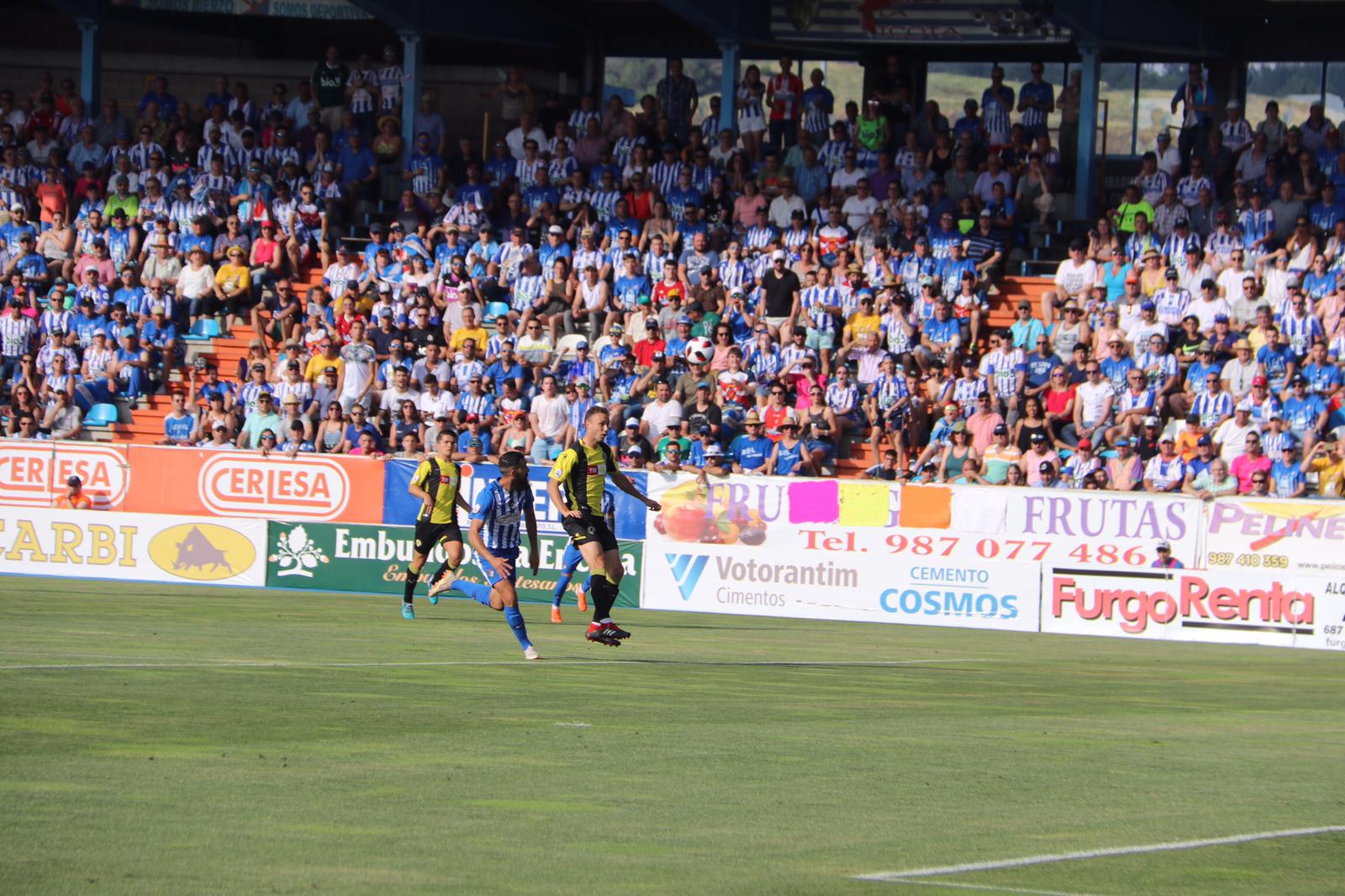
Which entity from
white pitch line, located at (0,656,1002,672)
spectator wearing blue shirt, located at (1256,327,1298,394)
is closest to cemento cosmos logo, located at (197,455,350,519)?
white pitch line, located at (0,656,1002,672)

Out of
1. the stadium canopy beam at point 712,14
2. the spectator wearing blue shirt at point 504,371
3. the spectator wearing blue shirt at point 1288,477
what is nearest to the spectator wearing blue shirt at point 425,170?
the stadium canopy beam at point 712,14

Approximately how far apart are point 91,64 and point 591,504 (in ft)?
72.9

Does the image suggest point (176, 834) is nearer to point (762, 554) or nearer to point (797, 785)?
point (797, 785)

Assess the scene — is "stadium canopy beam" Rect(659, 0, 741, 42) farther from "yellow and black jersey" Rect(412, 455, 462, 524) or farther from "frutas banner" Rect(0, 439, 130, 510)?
"yellow and black jersey" Rect(412, 455, 462, 524)

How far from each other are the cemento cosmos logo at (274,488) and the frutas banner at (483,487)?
2.10 feet

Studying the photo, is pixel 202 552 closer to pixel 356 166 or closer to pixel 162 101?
pixel 356 166

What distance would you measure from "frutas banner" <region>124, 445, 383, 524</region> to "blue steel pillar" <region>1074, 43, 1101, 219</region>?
37.5 ft

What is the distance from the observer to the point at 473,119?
114ft

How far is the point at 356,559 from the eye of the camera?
23203 mm

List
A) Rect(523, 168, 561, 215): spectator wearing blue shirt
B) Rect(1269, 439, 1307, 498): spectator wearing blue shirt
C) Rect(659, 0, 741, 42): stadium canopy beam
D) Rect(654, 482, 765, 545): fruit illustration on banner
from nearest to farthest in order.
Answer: Rect(1269, 439, 1307, 498): spectator wearing blue shirt, Rect(654, 482, 765, 545): fruit illustration on banner, Rect(523, 168, 561, 215): spectator wearing blue shirt, Rect(659, 0, 741, 42): stadium canopy beam

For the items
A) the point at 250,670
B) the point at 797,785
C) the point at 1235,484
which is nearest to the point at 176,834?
the point at 797,785

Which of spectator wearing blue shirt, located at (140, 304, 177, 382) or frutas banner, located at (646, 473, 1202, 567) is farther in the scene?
spectator wearing blue shirt, located at (140, 304, 177, 382)

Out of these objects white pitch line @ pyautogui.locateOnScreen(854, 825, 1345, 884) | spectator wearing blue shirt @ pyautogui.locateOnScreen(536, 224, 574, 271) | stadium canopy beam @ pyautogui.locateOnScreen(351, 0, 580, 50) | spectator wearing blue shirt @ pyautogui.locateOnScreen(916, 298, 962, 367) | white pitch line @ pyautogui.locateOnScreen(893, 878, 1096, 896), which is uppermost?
stadium canopy beam @ pyautogui.locateOnScreen(351, 0, 580, 50)

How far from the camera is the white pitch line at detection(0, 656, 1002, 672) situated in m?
12.5
